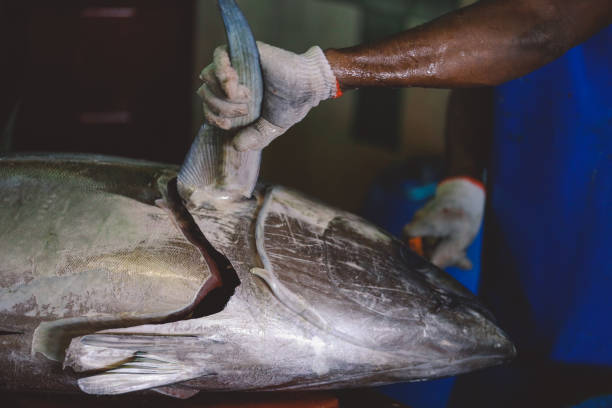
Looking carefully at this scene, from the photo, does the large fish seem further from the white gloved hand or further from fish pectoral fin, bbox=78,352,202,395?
the white gloved hand

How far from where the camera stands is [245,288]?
1.12 m

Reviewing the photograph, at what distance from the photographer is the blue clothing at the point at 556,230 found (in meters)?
1.42

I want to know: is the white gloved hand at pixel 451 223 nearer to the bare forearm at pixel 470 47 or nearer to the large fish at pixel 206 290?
the large fish at pixel 206 290

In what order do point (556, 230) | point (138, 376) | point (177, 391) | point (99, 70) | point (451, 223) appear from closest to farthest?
point (138, 376)
point (177, 391)
point (556, 230)
point (451, 223)
point (99, 70)

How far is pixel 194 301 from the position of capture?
1.11m

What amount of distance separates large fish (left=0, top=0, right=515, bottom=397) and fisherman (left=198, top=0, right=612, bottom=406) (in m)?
0.12

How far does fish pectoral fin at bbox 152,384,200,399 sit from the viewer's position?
3.80 ft

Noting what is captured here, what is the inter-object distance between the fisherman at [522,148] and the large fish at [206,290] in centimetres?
12


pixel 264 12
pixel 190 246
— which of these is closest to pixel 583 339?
pixel 190 246

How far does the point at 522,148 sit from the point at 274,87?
0.88 meters

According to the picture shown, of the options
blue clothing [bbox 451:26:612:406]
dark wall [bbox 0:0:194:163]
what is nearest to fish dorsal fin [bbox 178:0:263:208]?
blue clothing [bbox 451:26:612:406]

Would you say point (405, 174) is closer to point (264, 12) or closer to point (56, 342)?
point (264, 12)

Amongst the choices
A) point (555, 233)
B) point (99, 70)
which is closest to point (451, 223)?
point (555, 233)

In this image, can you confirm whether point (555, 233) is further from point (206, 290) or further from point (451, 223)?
point (206, 290)
